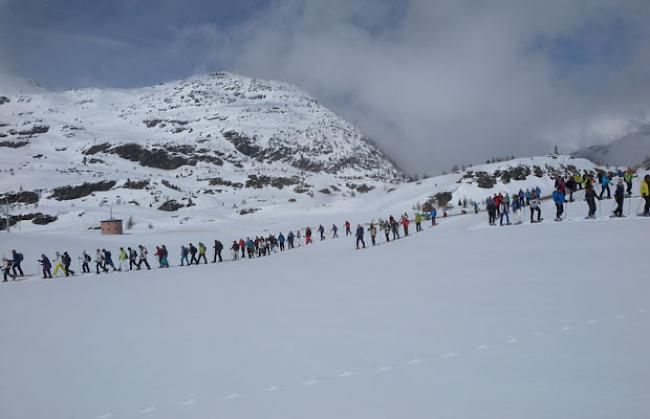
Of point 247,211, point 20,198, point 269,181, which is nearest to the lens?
point 247,211

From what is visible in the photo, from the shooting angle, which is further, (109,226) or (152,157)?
(152,157)

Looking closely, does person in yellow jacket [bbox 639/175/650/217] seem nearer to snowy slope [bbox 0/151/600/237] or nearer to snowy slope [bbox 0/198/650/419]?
snowy slope [bbox 0/198/650/419]

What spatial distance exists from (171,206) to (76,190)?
1854cm

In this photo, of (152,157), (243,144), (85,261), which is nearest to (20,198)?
(152,157)

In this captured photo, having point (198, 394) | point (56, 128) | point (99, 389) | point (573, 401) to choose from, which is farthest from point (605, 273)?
point (56, 128)

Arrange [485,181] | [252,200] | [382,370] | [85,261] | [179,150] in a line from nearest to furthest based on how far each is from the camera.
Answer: [382,370]
[85,261]
[485,181]
[252,200]
[179,150]

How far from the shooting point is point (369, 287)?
10578 millimetres

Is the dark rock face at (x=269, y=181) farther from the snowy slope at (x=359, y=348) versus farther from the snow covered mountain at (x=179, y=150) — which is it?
the snowy slope at (x=359, y=348)

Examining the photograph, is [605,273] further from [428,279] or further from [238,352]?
[238,352]

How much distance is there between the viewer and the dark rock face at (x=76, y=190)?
71062mm

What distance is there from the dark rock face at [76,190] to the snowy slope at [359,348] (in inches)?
2656

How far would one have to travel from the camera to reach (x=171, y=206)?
66188 millimetres

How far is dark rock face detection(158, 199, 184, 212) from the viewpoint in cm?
6506

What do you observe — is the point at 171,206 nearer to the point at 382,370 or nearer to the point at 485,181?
the point at 485,181
